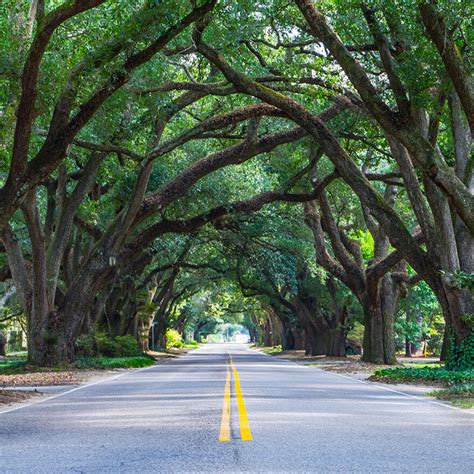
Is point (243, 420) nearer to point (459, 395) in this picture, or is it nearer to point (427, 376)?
point (459, 395)

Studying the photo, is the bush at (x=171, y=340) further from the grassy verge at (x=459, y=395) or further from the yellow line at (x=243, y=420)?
the yellow line at (x=243, y=420)

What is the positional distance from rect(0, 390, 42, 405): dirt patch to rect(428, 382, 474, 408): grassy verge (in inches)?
309

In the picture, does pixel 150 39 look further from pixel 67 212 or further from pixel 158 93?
pixel 67 212

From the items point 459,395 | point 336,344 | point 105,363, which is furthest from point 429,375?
point 336,344

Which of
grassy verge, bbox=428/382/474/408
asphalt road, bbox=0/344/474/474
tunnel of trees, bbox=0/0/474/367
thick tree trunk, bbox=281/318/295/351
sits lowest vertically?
asphalt road, bbox=0/344/474/474

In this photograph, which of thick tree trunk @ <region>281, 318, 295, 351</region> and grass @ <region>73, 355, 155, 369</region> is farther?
thick tree trunk @ <region>281, 318, 295, 351</region>

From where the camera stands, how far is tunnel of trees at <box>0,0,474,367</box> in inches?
583

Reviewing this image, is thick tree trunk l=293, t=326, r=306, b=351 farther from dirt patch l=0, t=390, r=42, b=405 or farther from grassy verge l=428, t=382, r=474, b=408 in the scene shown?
dirt patch l=0, t=390, r=42, b=405

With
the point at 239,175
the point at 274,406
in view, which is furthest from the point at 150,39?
the point at 239,175

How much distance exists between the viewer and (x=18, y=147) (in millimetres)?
14297

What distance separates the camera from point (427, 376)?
19.5 metres

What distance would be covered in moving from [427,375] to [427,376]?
81mm

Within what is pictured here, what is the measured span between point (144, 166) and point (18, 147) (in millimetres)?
7839

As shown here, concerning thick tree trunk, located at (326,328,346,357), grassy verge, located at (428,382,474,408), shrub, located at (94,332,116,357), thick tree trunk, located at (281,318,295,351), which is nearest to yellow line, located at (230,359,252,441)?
grassy verge, located at (428,382,474,408)
